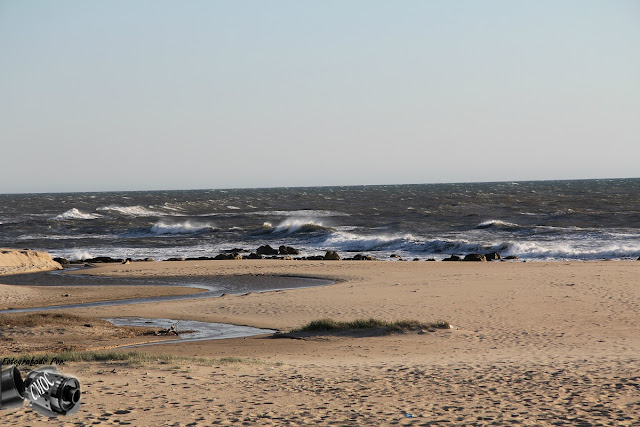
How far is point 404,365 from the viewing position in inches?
398

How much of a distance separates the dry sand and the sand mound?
11.3 meters

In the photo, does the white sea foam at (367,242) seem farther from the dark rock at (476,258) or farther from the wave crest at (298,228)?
the dark rock at (476,258)

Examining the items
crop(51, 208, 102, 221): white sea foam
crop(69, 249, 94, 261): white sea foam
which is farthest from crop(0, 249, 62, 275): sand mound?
crop(51, 208, 102, 221): white sea foam

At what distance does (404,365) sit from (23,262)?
22.0 m

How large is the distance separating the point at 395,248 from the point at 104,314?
2412 cm

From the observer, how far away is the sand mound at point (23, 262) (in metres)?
26.7

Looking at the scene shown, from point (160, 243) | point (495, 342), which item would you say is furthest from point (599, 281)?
point (160, 243)

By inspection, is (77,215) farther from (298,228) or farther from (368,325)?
(368,325)

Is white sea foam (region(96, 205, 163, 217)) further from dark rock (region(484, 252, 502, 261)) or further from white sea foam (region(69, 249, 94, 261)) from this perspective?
dark rock (region(484, 252, 502, 261))

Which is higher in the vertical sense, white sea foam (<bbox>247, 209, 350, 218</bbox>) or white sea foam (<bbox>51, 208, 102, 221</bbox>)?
white sea foam (<bbox>247, 209, 350, 218</bbox>)

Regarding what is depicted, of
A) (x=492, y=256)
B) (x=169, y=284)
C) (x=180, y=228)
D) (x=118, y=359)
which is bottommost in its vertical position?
(x=169, y=284)

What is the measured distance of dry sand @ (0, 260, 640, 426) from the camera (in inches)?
275

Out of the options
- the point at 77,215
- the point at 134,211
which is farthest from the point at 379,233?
the point at 134,211

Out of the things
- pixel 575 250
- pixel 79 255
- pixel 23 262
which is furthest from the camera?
pixel 79 255
